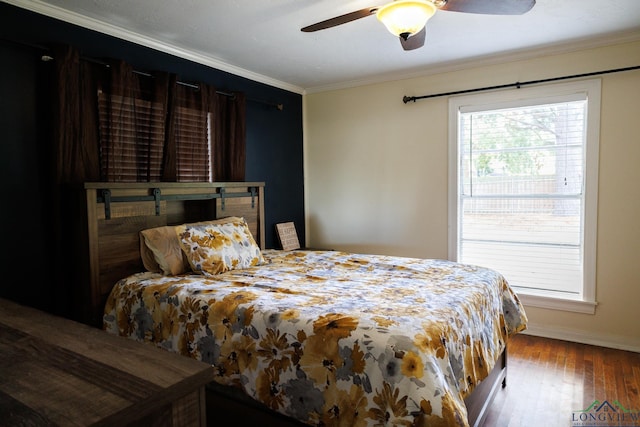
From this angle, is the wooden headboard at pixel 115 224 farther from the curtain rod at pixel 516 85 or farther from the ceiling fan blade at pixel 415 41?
the curtain rod at pixel 516 85

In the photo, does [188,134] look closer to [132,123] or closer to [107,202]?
[132,123]

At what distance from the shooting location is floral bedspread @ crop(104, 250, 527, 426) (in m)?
1.47

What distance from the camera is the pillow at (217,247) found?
2613 millimetres

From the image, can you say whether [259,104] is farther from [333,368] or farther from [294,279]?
[333,368]

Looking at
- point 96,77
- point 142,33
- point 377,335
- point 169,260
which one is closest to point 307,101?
point 142,33

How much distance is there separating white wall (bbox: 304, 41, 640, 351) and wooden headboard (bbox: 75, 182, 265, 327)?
170 cm

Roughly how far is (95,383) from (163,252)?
2009 millimetres

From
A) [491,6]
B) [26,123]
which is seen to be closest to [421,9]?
[491,6]

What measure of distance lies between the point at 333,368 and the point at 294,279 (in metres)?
0.94

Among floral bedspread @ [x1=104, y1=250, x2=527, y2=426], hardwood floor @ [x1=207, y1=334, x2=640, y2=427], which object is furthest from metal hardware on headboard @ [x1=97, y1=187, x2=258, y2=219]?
hardwood floor @ [x1=207, y1=334, x2=640, y2=427]

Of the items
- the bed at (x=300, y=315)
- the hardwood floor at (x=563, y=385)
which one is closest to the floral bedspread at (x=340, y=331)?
the bed at (x=300, y=315)

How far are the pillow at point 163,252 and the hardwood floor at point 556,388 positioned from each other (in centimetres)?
95

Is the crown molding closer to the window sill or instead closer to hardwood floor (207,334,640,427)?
hardwood floor (207,334,640,427)

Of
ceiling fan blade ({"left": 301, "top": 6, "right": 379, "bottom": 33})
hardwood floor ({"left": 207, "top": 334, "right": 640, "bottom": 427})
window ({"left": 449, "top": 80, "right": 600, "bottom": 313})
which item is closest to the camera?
ceiling fan blade ({"left": 301, "top": 6, "right": 379, "bottom": 33})
